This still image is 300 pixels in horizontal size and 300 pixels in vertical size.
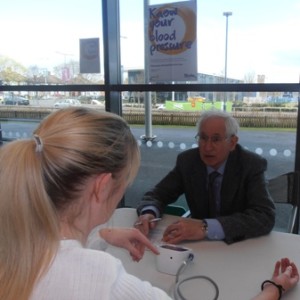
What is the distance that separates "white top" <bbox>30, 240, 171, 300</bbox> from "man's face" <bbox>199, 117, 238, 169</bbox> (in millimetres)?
1216

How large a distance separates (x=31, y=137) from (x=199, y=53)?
6.82ft

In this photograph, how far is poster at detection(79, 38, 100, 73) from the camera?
298cm

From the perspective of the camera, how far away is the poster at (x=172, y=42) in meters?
2.56

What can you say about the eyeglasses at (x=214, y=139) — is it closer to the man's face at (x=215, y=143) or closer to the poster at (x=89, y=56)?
the man's face at (x=215, y=143)

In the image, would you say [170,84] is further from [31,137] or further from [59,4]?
[31,137]

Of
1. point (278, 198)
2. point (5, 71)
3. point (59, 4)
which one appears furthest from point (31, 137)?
point (5, 71)

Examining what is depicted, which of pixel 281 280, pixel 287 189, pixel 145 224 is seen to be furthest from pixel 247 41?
pixel 281 280

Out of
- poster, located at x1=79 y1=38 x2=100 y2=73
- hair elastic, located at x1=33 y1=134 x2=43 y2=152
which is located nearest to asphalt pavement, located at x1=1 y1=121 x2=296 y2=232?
poster, located at x1=79 y1=38 x2=100 y2=73

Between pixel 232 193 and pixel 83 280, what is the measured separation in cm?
126

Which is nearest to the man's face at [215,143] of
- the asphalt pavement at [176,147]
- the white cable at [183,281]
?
the asphalt pavement at [176,147]

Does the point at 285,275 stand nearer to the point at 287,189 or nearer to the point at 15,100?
the point at 287,189

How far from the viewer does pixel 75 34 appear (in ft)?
10.1

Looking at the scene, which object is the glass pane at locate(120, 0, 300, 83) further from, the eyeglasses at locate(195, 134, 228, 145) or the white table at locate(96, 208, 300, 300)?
the white table at locate(96, 208, 300, 300)

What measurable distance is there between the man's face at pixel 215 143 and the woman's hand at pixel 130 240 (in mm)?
699
